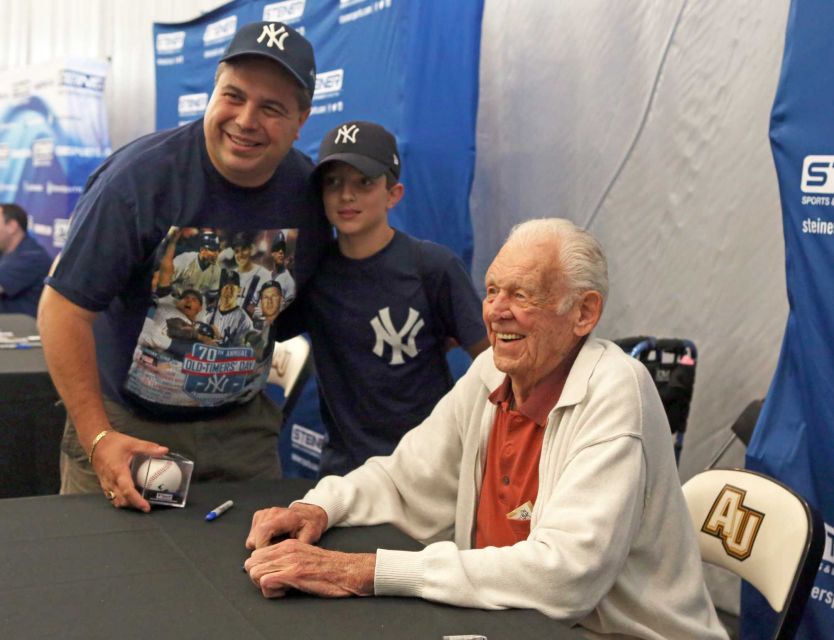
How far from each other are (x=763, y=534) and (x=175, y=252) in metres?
1.46

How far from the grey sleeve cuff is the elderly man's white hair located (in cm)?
58

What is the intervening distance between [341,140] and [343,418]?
811 mm

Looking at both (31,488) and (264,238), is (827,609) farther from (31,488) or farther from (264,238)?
(31,488)

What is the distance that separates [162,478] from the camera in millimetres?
1919

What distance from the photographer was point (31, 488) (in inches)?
150

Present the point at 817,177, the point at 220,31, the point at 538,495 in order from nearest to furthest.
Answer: the point at 538,495 → the point at 817,177 → the point at 220,31

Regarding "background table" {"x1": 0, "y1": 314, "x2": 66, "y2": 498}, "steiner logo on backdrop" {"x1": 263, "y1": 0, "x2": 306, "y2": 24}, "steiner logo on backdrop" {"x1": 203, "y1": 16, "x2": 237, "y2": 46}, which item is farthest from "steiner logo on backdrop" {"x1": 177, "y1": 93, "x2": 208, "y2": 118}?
"background table" {"x1": 0, "y1": 314, "x2": 66, "y2": 498}

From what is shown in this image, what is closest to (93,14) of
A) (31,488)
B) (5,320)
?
(5,320)

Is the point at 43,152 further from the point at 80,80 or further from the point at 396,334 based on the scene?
the point at 396,334

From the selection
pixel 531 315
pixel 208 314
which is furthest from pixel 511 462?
pixel 208 314

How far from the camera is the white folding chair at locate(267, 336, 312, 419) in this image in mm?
3396

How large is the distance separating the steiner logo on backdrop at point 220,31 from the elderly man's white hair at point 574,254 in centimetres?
445

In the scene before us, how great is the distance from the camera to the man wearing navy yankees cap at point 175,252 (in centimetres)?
210

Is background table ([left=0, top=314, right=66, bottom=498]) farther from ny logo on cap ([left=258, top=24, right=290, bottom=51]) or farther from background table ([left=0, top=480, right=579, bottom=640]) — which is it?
ny logo on cap ([left=258, top=24, right=290, bottom=51])
